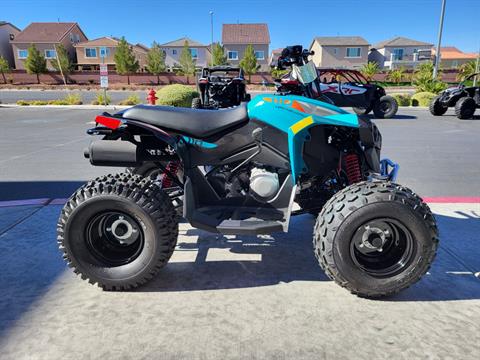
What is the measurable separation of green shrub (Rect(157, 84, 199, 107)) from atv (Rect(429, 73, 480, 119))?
9.60 metres

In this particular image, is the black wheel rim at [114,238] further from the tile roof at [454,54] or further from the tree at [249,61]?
the tile roof at [454,54]

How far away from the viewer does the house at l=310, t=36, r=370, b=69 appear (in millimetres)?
59688

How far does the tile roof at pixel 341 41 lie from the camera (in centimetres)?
5969

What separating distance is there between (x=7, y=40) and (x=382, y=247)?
72.8 m

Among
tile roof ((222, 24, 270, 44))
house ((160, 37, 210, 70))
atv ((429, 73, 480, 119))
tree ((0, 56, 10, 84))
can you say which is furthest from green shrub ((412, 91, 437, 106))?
tree ((0, 56, 10, 84))

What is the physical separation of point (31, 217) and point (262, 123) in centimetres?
286

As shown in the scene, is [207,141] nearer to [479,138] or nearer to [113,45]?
[479,138]

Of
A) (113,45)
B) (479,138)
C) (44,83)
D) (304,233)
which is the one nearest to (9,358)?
(304,233)

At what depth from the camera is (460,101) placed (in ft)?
44.4

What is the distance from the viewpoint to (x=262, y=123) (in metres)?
2.92

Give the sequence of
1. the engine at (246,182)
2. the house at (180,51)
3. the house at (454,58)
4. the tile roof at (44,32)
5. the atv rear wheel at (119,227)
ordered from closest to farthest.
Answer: the atv rear wheel at (119,227)
the engine at (246,182)
the tile roof at (44,32)
the house at (180,51)
the house at (454,58)

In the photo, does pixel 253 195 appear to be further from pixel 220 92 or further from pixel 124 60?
pixel 124 60

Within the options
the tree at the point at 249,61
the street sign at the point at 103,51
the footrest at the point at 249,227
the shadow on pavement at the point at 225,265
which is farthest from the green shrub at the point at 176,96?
the street sign at the point at 103,51

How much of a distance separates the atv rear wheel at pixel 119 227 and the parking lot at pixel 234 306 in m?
0.16
